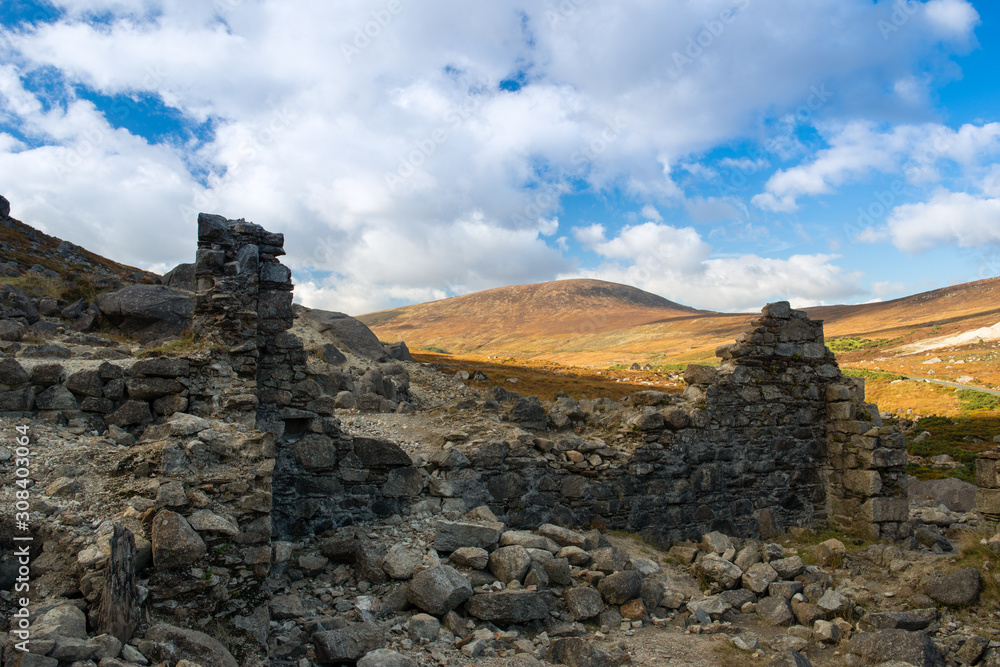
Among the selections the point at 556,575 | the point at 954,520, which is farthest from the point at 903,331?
the point at 556,575

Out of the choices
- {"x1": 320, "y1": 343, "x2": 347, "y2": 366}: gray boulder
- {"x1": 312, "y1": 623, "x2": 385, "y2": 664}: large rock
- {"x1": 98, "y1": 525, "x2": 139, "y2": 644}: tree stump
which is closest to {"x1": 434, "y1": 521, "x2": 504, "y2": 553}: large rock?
{"x1": 312, "y1": 623, "x2": 385, "y2": 664}: large rock

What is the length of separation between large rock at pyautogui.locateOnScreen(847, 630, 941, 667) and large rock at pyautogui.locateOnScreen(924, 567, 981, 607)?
3.86 feet

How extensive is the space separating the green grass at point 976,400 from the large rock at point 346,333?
29205 millimetres

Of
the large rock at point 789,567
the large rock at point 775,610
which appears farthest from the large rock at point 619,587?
the large rock at point 789,567

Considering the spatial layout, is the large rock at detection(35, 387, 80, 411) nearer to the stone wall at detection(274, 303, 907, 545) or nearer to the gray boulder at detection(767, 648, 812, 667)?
the stone wall at detection(274, 303, 907, 545)

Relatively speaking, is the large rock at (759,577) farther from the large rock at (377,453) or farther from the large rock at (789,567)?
the large rock at (377,453)

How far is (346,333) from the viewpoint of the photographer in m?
27.6

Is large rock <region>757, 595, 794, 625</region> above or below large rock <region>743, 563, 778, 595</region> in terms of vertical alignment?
below

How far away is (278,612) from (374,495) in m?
2.47

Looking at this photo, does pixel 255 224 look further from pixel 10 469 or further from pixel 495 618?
pixel 495 618

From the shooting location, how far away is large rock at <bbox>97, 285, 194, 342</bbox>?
17.4 m

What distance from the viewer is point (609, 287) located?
188 metres

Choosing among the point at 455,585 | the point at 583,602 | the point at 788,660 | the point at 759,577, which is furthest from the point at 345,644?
the point at 759,577

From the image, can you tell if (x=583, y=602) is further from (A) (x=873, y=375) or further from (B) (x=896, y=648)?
(A) (x=873, y=375)
